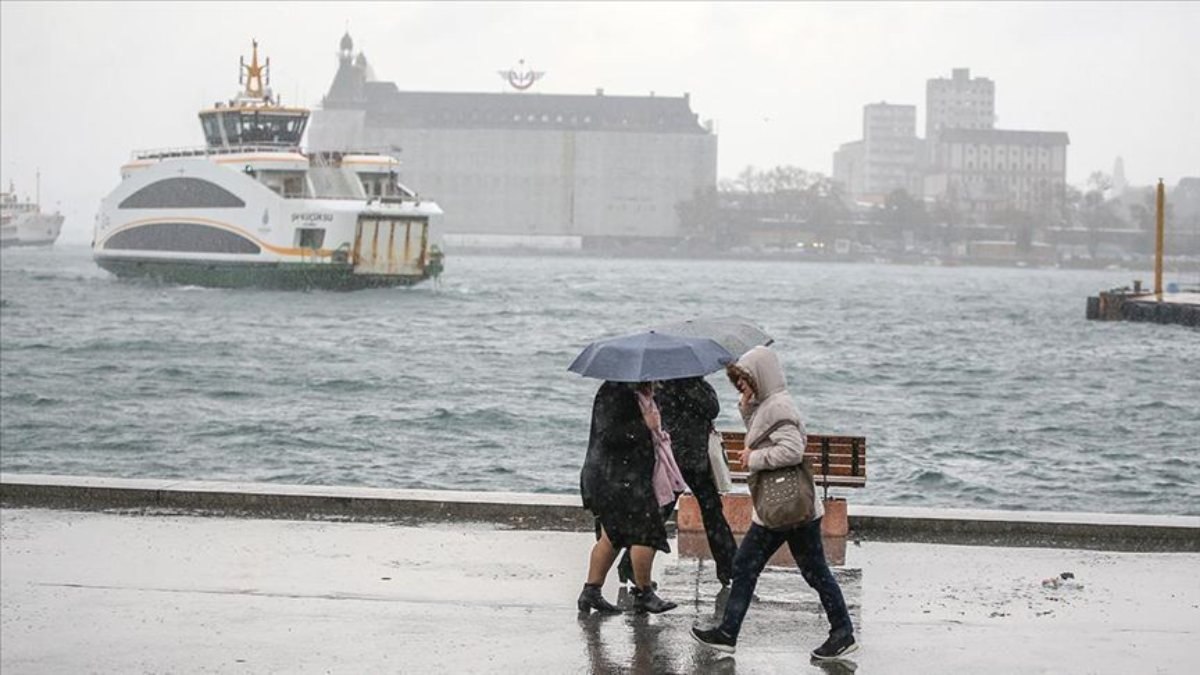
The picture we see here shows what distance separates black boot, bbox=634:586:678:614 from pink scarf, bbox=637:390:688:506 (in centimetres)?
38

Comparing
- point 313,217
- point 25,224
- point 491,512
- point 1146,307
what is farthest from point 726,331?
→ point 25,224

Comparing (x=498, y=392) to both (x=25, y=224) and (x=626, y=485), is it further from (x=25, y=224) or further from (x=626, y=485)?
(x=25, y=224)

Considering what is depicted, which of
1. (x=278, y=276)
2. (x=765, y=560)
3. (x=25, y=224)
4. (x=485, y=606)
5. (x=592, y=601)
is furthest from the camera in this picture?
(x=25, y=224)

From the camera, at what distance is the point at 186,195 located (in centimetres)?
6931

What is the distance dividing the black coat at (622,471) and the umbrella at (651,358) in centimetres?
12

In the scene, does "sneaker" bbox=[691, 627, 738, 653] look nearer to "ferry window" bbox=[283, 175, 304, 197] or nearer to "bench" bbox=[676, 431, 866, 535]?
"bench" bbox=[676, 431, 866, 535]

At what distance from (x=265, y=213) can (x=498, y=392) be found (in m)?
35.7

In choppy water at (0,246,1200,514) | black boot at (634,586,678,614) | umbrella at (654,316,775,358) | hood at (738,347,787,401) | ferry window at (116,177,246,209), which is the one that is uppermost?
ferry window at (116,177,246,209)

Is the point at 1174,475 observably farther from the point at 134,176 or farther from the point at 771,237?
the point at 771,237

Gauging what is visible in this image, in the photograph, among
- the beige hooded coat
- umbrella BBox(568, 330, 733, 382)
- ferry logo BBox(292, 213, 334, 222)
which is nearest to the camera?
the beige hooded coat

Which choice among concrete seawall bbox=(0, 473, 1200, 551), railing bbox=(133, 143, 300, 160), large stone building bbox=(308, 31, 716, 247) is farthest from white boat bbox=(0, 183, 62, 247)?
concrete seawall bbox=(0, 473, 1200, 551)

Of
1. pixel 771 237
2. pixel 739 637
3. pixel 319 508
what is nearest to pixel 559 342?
pixel 319 508

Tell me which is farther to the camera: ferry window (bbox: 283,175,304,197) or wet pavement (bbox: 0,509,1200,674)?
ferry window (bbox: 283,175,304,197)

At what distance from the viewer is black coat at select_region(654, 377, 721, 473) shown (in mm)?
8000
